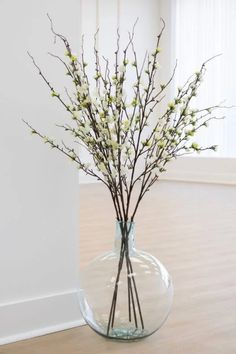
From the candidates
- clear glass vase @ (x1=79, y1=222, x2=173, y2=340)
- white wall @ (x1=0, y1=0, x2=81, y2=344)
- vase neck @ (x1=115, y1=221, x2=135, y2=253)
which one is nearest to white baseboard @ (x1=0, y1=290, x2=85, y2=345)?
white wall @ (x1=0, y1=0, x2=81, y2=344)

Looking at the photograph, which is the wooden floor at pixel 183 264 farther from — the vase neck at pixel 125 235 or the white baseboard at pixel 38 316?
the vase neck at pixel 125 235

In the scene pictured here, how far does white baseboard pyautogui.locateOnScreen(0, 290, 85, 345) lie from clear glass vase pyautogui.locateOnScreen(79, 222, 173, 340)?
0.46 feet

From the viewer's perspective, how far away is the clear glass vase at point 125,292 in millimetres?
1975

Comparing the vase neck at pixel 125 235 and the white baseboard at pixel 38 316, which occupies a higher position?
the vase neck at pixel 125 235

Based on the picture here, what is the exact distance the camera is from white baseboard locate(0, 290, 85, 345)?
6.60 ft

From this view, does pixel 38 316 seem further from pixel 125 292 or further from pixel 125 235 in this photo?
pixel 125 235

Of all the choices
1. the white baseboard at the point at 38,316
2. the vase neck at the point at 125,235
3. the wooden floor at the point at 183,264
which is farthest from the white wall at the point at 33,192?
the vase neck at the point at 125,235

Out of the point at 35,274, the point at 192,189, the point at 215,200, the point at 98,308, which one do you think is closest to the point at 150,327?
the point at 98,308

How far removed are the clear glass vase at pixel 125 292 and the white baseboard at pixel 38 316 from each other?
139 millimetres

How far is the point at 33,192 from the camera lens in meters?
2.07

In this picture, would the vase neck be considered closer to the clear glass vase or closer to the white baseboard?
the clear glass vase

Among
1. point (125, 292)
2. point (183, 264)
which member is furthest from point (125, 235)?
point (183, 264)

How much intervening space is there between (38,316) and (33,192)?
1.43ft

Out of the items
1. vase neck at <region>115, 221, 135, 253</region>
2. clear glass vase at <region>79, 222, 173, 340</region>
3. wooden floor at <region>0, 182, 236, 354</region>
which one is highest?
vase neck at <region>115, 221, 135, 253</region>
